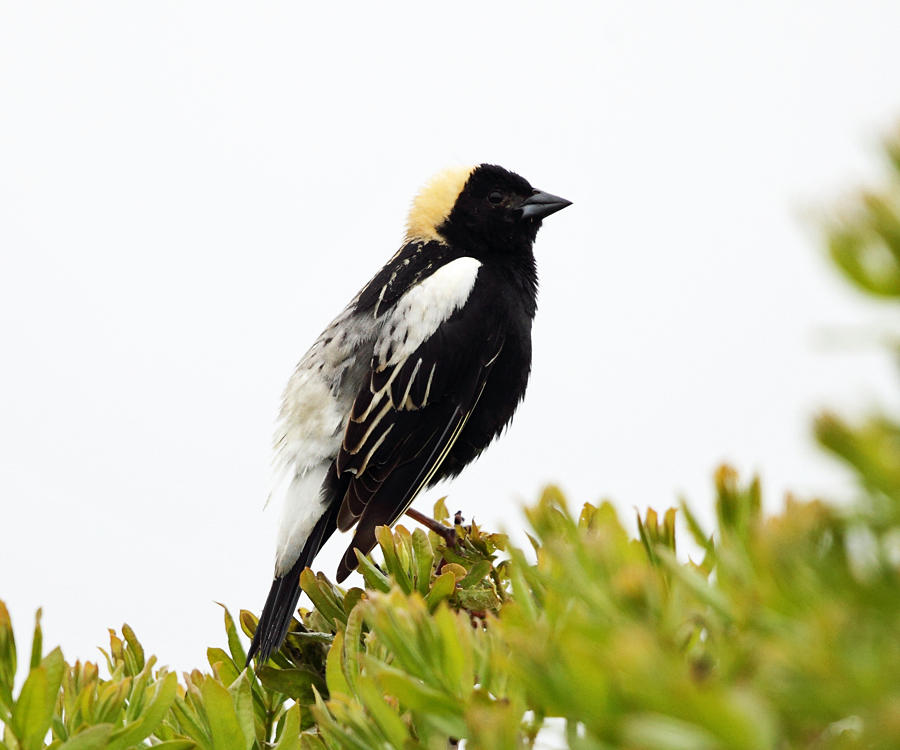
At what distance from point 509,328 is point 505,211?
1.93 ft

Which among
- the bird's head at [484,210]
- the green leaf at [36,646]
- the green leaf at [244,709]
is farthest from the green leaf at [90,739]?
the bird's head at [484,210]

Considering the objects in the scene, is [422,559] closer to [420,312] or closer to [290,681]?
[290,681]

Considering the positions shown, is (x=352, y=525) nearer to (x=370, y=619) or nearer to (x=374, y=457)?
(x=374, y=457)

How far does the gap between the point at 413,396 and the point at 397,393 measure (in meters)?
0.05

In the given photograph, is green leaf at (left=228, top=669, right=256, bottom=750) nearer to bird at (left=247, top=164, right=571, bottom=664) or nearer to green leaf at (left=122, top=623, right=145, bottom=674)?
green leaf at (left=122, top=623, right=145, bottom=674)

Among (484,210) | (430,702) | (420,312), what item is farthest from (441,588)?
(484,210)

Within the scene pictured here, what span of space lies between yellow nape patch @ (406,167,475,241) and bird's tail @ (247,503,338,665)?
127 centimetres

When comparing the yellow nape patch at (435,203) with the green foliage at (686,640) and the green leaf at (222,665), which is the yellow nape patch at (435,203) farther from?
the green foliage at (686,640)

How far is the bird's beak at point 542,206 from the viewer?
12.0 ft

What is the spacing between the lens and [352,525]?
2838 millimetres

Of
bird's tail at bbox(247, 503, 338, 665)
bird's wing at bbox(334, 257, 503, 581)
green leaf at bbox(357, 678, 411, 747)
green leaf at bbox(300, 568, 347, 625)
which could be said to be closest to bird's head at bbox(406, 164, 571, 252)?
bird's wing at bbox(334, 257, 503, 581)

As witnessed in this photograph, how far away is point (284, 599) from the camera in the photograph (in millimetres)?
2328

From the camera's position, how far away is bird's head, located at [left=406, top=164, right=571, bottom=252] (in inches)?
143

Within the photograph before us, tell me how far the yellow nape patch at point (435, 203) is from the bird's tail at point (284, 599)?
1268 mm
